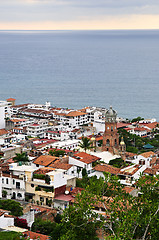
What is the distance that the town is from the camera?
31353 millimetres

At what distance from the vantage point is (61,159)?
40562mm

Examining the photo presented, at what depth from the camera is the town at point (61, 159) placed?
31.4 m

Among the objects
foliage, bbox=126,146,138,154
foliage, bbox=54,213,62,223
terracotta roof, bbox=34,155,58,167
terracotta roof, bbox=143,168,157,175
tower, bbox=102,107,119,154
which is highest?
tower, bbox=102,107,119,154

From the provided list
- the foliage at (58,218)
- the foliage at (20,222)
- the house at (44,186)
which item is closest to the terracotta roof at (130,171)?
the house at (44,186)

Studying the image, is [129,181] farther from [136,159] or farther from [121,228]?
[121,228]

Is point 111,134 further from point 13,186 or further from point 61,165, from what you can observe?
point 13,186

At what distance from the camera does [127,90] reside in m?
128

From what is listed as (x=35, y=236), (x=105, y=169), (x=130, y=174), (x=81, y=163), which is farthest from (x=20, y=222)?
(x=105, y=169)

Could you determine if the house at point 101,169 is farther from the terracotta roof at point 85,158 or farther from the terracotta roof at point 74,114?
the terracotta roof at point 74,114

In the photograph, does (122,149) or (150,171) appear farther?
(122,149)

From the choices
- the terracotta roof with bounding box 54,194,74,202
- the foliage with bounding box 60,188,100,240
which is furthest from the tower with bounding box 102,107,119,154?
the foliage with bounding box 60,188,100,240

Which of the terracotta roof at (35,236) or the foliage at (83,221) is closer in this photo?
the foliage at (83,221)

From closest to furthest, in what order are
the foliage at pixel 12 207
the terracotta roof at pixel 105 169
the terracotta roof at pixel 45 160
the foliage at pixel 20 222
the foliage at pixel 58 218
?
1. the foliage at pixel 20 222
2. the foliage at pixel 12 207
3. the foliage at pixel 58 218
4. the terracotta roof at pixel 45 160
5. the terracotta roof at pixel 105 169

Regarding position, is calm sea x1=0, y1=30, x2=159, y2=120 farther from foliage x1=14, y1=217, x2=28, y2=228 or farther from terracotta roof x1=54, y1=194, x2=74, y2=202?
foliage x1=14, y1=217, x2=28, y2=228
